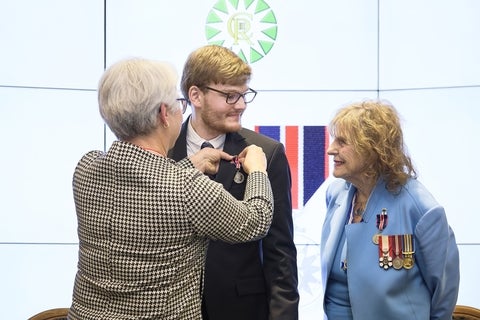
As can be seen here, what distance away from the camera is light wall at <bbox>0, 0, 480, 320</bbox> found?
3.81m

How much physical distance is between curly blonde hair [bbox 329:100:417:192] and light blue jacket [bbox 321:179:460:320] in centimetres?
6

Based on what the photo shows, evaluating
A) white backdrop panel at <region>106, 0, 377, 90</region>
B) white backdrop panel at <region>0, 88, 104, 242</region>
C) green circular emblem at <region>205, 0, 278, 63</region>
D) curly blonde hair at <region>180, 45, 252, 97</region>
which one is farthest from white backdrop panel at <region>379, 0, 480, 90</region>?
white backdrop panel at <region>0, 88, 104, 242</region>

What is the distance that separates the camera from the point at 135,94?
2.01 m

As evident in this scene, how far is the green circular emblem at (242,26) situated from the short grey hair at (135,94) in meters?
1.87

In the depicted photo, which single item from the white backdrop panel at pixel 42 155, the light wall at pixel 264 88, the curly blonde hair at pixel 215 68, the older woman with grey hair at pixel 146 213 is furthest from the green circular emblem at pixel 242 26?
the older woman with grey hair at pixel 146 213

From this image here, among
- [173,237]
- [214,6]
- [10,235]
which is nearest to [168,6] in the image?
[214,6]

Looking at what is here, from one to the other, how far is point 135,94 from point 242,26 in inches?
77.7

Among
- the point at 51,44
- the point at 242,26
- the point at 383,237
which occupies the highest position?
the point at 242,26

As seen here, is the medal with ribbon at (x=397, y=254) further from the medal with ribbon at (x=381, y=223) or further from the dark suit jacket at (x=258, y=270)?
the dark suit jacket at (x=258, y=270)

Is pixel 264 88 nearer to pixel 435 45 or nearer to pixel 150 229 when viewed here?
pixel 435 45

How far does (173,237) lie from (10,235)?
80.7 inches

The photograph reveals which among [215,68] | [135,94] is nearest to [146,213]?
[135,94]

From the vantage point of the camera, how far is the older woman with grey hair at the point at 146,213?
198cm

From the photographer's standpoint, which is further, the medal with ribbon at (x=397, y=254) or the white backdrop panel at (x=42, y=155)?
the white backdrop panel at (x=42, y=155)
